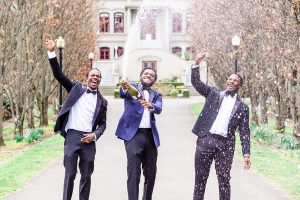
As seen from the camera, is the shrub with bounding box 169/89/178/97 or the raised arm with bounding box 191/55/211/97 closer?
the raised arm with bounding box 191/55/211/97

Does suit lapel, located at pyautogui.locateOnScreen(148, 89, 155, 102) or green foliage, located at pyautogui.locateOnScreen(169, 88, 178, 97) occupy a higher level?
suit lapel, located at pyautogui.locateOnScreen(148, 89, 155, 102)

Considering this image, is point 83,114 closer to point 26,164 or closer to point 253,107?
point 26,164

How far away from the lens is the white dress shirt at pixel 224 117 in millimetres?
7750

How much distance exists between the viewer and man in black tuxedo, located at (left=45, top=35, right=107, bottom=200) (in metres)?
7.90

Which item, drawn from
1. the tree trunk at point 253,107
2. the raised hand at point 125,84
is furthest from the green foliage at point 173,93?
the raised hand at point 125,84

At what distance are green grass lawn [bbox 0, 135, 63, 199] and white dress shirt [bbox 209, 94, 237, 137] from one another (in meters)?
3.98

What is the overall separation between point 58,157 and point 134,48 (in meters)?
55.6

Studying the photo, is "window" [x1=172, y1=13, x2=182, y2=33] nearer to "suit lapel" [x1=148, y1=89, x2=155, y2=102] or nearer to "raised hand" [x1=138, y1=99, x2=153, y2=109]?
"suit lapel" [x1=148, y1=89, x2=155, y2=102]

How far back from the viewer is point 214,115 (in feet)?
25.7

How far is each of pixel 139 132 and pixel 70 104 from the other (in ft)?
3.14

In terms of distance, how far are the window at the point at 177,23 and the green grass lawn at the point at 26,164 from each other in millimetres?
57495

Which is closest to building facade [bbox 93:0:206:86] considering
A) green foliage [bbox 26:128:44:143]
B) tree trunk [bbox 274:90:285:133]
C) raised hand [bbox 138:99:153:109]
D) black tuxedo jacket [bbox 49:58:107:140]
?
tree trunk [bbox 274:90:285:133]

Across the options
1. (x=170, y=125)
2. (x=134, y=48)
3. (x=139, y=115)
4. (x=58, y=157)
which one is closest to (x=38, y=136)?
(x=58, y=157)

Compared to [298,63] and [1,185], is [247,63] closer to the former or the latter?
[298,63]
